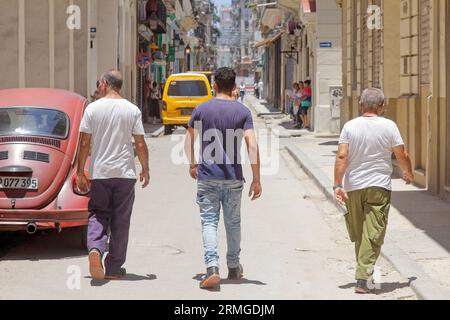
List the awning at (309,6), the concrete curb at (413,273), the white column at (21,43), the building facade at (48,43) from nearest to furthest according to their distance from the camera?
the concrete curb at (413,273) < the building facade at (48,43) < the white column at (21,43) < the awning at (309,6)

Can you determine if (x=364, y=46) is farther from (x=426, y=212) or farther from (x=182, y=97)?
Answer: (x=182, y=97)

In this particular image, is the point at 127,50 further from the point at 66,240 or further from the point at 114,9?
the point at 66,240

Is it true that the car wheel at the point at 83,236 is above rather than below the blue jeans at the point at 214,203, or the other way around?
below

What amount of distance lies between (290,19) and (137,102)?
836 centimetres

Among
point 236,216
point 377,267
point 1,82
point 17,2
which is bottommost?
point 377,267

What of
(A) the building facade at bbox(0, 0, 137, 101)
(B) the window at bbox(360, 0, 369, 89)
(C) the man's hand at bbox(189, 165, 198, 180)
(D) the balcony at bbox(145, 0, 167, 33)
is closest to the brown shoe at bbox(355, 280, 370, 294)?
(C) the man's hand at bbox(189, 165, 198, 180)

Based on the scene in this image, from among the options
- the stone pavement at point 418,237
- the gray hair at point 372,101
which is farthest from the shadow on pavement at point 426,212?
the gray hair at point 372,101

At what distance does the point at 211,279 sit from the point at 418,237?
11.6 feet

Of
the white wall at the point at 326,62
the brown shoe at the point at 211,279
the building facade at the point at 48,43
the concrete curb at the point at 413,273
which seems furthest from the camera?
the white wall at the point at 326,62

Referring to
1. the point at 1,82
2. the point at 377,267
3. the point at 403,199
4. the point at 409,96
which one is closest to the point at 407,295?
the point at 377,267

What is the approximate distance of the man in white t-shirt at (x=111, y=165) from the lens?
829cm

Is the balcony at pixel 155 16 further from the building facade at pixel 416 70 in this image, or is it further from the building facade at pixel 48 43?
the building facade at pixel 416 70

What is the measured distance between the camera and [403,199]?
1385 cm
